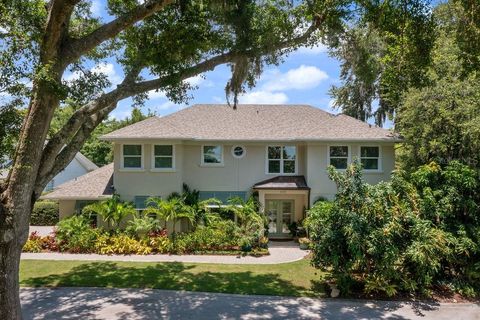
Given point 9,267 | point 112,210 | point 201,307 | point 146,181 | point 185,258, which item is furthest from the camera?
point 146,181

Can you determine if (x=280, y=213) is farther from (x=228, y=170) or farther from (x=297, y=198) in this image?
(x=228, y=170)

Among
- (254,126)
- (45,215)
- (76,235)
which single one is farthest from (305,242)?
(45,215)

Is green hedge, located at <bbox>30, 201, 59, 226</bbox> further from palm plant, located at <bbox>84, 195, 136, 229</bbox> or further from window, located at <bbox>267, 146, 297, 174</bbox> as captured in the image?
window, located at <bbox>267, 146, 297, 174</bbox>

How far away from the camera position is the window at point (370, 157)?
762 inches

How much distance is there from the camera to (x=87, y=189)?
19297mm

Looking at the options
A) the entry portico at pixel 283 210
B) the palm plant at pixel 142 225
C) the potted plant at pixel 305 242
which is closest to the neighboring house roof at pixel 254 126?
the entry portico at pixel 283 210

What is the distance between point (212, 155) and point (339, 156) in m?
7.03

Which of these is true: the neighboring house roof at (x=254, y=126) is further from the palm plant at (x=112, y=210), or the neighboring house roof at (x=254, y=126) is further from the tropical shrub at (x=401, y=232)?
the tropical shrub at (x=401, y=232)

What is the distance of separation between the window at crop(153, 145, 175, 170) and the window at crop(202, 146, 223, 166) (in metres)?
1.91

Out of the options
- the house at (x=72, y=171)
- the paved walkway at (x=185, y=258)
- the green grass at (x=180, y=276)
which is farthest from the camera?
the house at (x=72, y=171)

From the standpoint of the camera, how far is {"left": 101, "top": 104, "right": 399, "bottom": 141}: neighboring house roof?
18750 mm

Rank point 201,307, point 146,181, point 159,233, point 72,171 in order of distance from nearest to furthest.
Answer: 1. point 201,307
2. point 159,233
3. point 146,181
4. point 72,171

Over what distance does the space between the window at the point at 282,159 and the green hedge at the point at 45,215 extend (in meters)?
16.7

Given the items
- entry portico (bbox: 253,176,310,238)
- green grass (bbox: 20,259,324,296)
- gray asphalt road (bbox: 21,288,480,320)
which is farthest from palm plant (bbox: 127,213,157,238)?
entry portico (bbox: 253,176,310,238)
